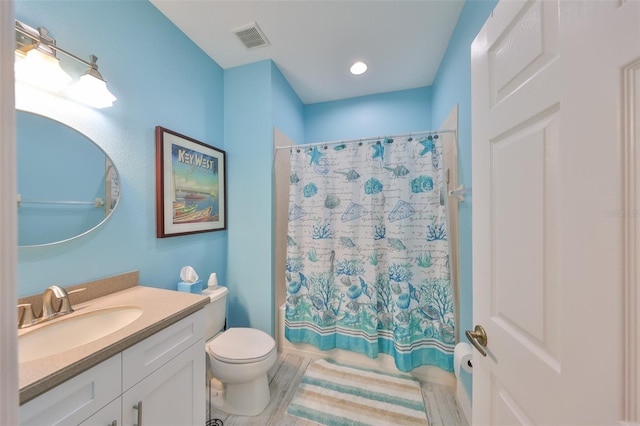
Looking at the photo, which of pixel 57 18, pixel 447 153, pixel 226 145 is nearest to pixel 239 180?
pixel 226 145

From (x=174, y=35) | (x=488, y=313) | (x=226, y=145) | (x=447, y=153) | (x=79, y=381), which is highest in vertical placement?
(x=174, y=35)

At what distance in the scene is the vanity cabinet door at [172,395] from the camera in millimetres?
797

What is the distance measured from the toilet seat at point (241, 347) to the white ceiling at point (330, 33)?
2.15 metres

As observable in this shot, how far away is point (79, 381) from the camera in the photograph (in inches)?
25.7

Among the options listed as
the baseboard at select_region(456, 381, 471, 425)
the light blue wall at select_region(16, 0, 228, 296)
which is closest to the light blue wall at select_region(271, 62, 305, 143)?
the light blue wall at select_region(16, 0, 228, 296)

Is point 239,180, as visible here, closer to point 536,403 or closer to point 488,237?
point 488,237

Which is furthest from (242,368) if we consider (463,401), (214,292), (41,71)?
(41,71)

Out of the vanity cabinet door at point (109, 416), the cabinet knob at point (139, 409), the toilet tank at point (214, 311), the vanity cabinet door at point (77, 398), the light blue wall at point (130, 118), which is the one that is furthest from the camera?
the toilet tank at point (214, 311)

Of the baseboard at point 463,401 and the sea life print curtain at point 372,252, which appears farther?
the sea life print curtain at point 372,252

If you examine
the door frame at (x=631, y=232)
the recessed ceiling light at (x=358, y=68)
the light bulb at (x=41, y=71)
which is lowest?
the door frame at (x=631, y=232)

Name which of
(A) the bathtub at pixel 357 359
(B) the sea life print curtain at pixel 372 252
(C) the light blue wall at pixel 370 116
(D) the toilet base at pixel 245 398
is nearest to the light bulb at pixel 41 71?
(B) the sea life print curtain at pixel 372 252

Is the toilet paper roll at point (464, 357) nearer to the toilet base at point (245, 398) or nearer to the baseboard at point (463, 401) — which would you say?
the baseboard at point (463, 401)

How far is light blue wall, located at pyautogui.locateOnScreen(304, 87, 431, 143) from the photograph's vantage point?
2396mm

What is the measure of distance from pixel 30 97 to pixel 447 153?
2.33m
